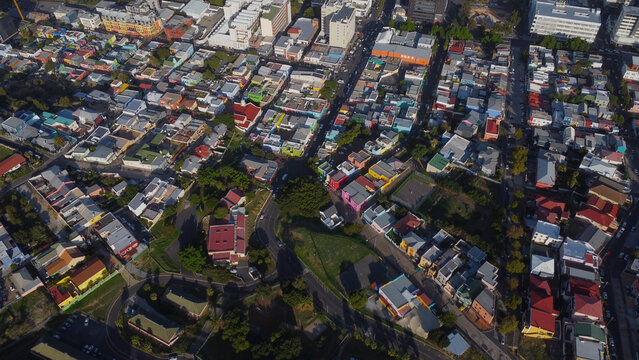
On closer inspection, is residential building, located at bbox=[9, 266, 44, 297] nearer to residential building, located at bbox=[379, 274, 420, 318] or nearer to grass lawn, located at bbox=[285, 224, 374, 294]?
grass lawn, located at bbox=[285, 224, 374, 294]

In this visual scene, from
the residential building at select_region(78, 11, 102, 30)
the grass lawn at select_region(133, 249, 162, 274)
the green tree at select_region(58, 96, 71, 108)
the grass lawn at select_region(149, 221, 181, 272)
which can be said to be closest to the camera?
the grass lawn at select_region(133, 249, 162, 274)

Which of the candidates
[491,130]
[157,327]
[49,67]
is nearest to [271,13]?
[49,67]

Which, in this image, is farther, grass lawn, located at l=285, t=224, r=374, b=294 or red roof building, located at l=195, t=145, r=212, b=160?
red roof building, located at l=195, t=145, r=212, b=160

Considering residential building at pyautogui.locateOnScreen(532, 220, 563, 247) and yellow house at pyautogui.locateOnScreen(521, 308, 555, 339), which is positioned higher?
residential building at pyautogui.locateOnScreen(532, 220, 563, 247)

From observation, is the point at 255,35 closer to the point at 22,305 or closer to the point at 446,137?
the point at 446,137

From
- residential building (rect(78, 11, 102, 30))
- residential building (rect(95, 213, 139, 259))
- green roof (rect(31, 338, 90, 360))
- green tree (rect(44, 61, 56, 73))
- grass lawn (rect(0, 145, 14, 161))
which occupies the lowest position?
green roof (rect(31, 338, 90, 360))

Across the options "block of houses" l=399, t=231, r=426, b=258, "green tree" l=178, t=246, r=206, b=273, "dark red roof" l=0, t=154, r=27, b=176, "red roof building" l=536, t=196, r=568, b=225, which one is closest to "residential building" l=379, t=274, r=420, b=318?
"block of houses" l=399, t=231, r=426, b=258
